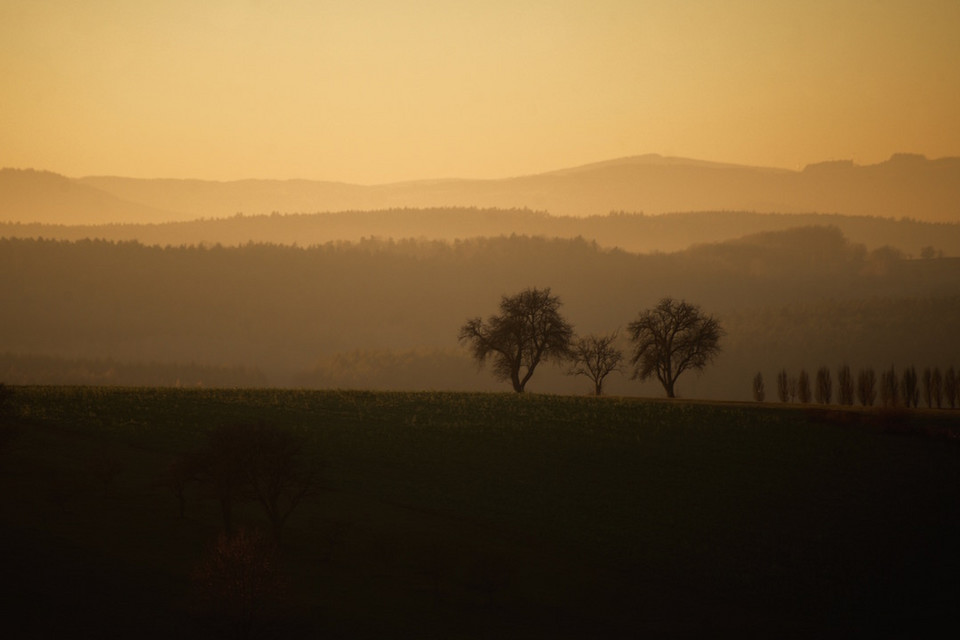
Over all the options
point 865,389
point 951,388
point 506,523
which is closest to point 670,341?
point 865,389

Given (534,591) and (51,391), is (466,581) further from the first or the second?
(51,391)

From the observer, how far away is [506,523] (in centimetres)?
4784

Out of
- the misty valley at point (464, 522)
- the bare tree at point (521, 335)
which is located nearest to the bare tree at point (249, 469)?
the misty valley at point (464, 522)

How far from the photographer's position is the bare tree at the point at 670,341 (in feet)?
313

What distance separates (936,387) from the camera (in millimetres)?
112625

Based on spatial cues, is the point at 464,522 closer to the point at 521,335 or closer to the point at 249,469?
the point at 249,469

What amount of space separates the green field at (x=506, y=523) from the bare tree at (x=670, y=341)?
2466 cm

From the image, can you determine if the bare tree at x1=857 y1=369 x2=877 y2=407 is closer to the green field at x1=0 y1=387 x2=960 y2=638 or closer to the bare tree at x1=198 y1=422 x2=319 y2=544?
the green field at x1=0 y1=387 x2=960 y2=638

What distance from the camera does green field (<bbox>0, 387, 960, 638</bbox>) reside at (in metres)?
36.3

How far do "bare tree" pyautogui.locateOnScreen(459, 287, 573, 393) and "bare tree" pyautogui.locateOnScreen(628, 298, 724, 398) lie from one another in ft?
25.5

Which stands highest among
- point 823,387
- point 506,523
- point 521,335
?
point 521,335

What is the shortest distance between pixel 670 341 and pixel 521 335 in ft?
50.3

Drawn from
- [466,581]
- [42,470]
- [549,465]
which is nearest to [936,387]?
[549,465]

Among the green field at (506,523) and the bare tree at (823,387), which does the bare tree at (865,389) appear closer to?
the bare tree at (823,387)
